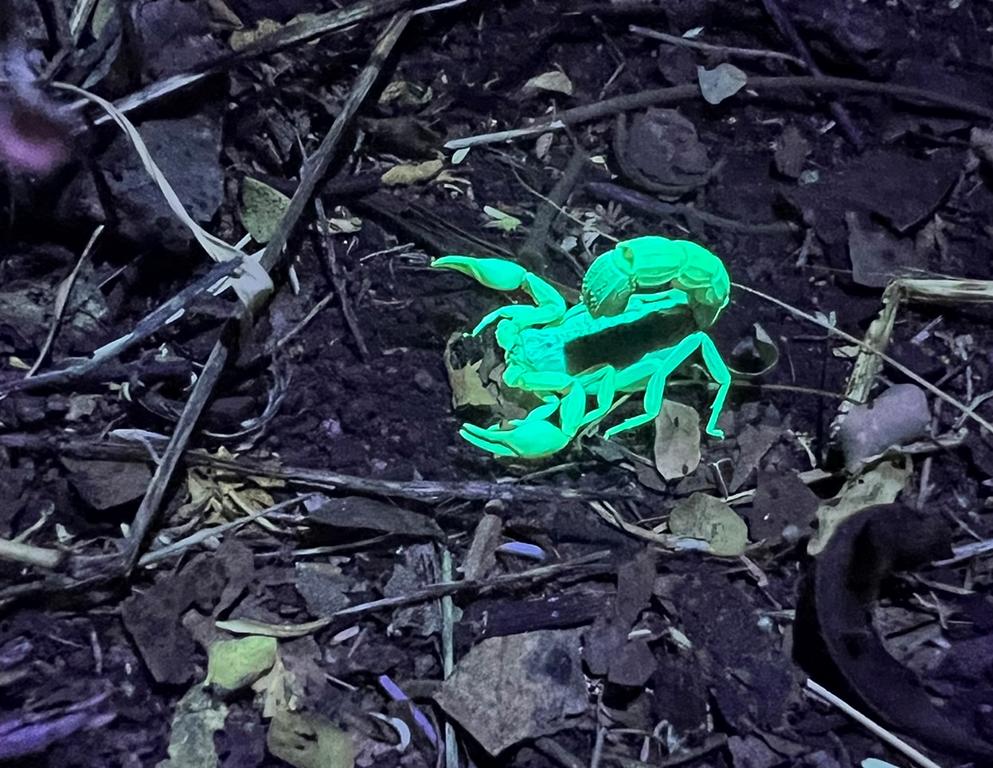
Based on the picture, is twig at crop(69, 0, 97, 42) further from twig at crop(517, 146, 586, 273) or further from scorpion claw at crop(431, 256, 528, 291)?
twig at crop(517, 146, 586, 273)

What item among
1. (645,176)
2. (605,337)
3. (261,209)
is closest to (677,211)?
(645,176)

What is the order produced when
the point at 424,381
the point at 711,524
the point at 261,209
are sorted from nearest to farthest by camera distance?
the point at 711,524
the point at 424,381
the point at 261,209

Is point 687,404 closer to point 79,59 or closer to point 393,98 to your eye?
point 393,98

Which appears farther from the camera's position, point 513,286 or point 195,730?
point 513,286

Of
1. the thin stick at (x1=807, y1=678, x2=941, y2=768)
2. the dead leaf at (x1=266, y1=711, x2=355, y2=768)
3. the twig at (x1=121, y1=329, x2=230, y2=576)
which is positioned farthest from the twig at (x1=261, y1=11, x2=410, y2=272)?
the thin stick at (x1=807, y1=678, x2=941, y2=768)

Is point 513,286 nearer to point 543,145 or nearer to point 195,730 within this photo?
point 543,145

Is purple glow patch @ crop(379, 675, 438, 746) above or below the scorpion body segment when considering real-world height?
below
